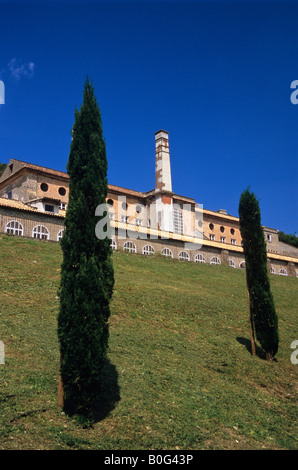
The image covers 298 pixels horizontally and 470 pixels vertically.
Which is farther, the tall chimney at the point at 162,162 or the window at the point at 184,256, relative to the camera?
the tall chimney at the point at 162,162

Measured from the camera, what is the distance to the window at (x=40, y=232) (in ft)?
94.7

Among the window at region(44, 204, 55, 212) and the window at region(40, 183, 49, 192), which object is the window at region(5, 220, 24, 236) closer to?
the window at region(44, 204, 55, 212)

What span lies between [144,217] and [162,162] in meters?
7.54

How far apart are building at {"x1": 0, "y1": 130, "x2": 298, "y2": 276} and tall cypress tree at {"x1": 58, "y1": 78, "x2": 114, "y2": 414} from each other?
53.9 feet

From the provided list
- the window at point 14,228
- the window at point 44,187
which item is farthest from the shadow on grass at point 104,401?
the window at point 44,187

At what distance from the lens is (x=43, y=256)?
23.0 m

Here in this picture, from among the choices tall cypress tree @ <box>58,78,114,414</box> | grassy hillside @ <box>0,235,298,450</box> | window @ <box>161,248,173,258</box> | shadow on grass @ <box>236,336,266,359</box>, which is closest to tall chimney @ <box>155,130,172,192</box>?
window @ <box>161,248,173,258</box>

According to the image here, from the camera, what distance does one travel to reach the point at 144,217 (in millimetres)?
51062

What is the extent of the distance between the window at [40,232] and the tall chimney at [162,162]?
23207mm

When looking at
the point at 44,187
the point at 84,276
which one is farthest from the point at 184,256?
the point at 84,276

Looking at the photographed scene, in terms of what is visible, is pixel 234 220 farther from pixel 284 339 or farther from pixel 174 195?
pixel 284 339

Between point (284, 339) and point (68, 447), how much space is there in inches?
490

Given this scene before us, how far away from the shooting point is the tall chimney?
50.4 metres

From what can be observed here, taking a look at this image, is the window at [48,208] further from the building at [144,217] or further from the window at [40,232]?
the window at [40,232]
